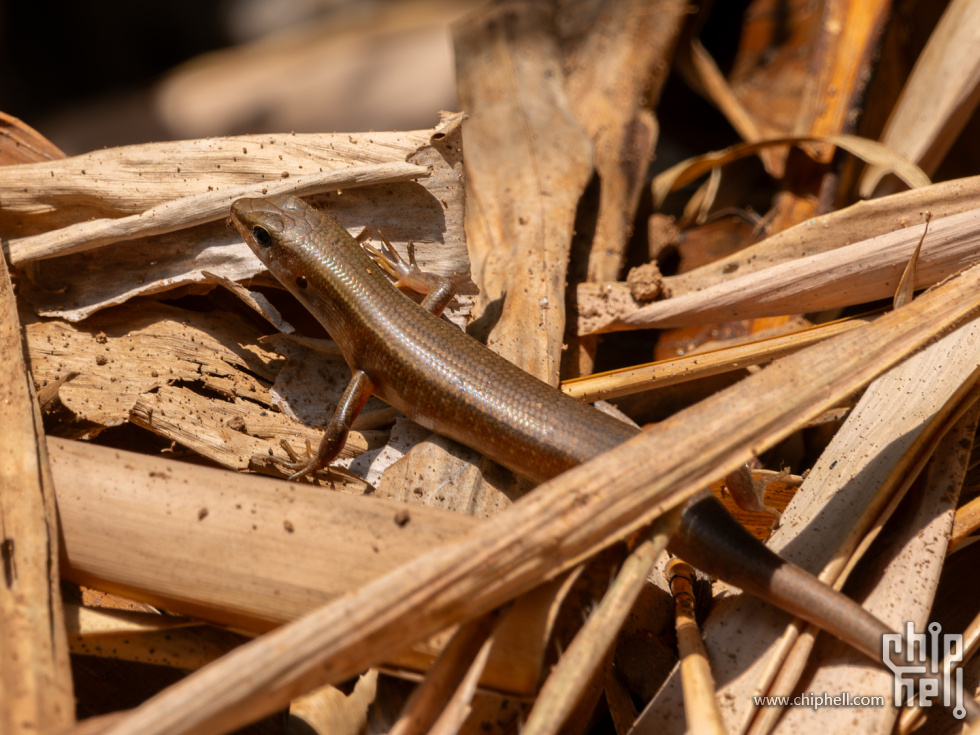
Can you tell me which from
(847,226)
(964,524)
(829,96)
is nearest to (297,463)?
(964,524)

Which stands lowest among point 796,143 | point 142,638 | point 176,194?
point 142,638

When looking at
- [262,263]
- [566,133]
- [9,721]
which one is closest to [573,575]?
[9,721]

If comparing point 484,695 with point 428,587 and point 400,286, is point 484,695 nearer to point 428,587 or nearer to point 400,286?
point 428,587

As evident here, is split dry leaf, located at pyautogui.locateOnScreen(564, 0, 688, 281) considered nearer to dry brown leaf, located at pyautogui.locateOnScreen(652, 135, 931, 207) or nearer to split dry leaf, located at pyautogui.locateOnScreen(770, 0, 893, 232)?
dry brown leaf, located at pyautogui.locateOnScreen(652, 135, 931, 207)

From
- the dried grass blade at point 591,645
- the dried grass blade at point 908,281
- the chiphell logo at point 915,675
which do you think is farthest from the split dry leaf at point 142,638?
the dried grass blade at point 908,281

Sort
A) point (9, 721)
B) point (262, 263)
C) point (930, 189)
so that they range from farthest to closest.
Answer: point (262, 263) → point (930, 189) → point (9, 721)

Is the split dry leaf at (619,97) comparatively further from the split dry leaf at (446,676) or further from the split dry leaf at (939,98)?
the split dry leaf at (446,676)

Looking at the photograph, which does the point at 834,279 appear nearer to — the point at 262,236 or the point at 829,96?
the point at 829,96
